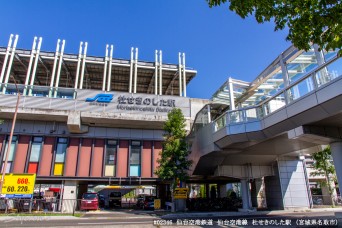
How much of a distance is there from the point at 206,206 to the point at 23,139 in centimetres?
1985

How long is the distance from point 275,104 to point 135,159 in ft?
55.5

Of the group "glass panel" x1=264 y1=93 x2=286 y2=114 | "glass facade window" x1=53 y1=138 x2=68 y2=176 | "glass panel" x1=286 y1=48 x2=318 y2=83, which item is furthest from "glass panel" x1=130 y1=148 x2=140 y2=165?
"glass panel" x1=286 y1=48 x2=318 y2=83

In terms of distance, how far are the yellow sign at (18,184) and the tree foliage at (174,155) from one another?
10.1 m

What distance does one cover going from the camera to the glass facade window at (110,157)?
26.7m

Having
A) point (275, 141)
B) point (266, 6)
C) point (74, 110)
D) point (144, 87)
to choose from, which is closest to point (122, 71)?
point (144, 87)

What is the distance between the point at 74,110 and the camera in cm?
2583

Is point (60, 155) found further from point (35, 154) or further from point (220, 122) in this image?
point (220, 122)

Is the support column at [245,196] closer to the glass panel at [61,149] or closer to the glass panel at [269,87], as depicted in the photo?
the glass panel at [269,87]

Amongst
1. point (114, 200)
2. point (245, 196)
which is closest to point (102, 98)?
point (114, 200)

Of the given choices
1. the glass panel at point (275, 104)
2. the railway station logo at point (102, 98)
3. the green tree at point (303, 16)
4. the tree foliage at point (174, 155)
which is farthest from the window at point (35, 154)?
the green tree at point (303, 16)

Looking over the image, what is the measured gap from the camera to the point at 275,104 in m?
15.1

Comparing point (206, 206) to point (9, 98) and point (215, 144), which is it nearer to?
point (215, 144)

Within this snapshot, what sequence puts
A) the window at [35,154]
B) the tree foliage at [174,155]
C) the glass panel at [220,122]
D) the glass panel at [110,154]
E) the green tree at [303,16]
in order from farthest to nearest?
the glass panel at [110,154]
the window at [35,154]
the tree foliage at [174,155]
the glass panel at [220,122]
the green tree at [303,16]

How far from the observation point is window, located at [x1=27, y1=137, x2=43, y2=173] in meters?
25.2
